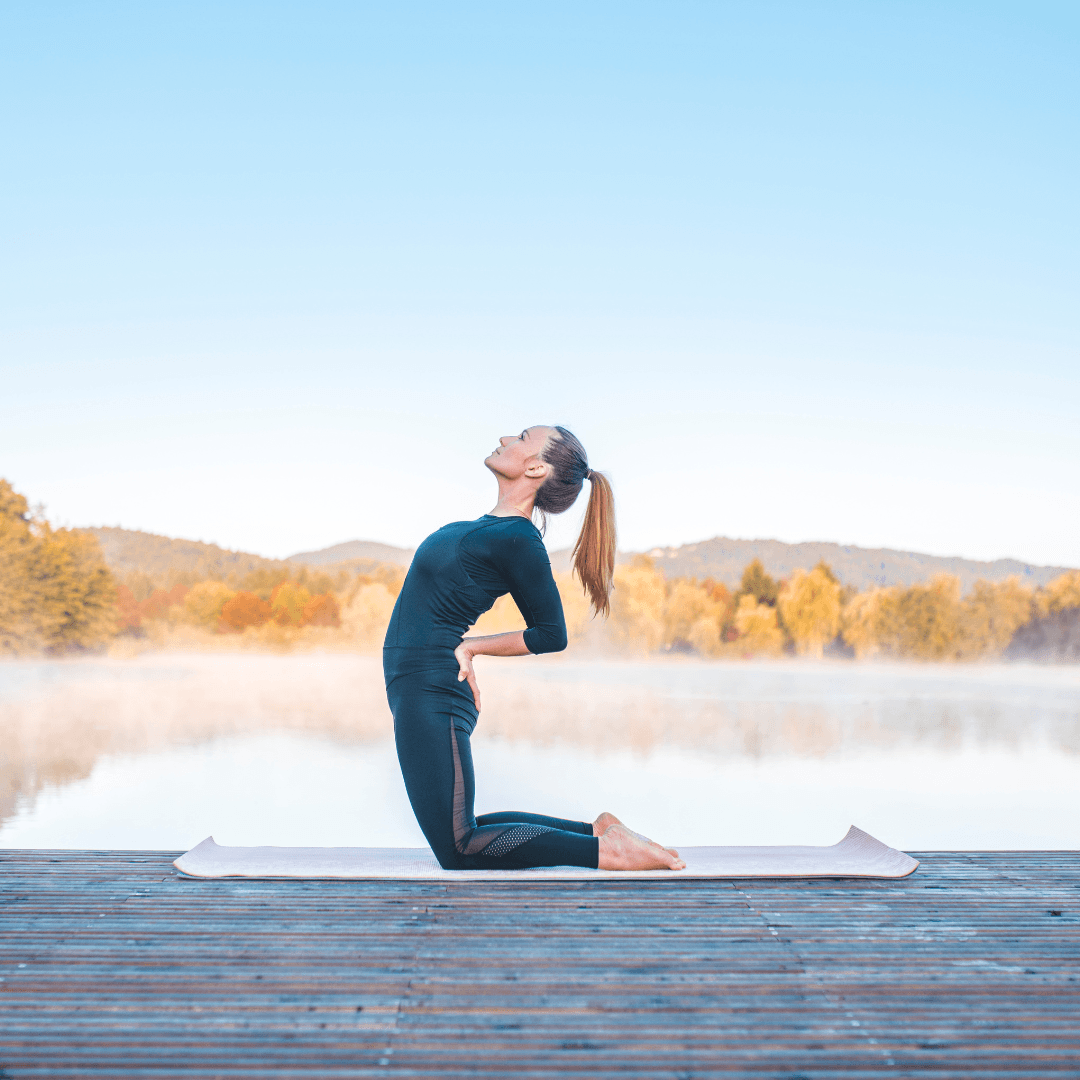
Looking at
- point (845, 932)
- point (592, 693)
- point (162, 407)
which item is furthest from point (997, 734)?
point (162, 407)

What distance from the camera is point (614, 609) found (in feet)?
63.3

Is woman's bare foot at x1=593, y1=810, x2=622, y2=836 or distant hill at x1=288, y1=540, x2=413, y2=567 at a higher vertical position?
distant hill at x1=288, y1=540, x2=413, y2=567

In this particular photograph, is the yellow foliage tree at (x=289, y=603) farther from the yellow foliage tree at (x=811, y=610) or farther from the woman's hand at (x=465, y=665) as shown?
the woman's hand at (x=465, y=665)

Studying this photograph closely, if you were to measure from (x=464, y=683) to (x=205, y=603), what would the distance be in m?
18.7

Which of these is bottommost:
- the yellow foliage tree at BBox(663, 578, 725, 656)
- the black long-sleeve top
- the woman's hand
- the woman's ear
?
the yellow foliage tree at BBox(663, 578, 725, 656)

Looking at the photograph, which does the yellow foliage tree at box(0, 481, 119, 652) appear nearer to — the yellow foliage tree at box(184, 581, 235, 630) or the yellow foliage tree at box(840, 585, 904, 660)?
the yellow foliage tree at box(184, 581, 235, 630)

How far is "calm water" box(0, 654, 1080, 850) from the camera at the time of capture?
490 centimetres

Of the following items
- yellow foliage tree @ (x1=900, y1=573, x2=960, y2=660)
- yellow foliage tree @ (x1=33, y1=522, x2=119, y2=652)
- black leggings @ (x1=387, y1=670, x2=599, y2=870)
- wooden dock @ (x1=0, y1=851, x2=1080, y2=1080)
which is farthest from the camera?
yellow foliage tree @ (x1=900, y1=573, x2=960, y2=660)

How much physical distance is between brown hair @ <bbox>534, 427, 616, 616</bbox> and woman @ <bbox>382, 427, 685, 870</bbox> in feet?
0.44

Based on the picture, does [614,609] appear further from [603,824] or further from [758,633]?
[603,824]

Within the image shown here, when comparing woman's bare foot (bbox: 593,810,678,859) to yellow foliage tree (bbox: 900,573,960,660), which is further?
yellow foliage tree (bbox: 900,573,960,660)

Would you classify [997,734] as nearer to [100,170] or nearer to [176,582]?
[176,582]

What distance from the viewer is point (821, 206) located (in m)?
17.4

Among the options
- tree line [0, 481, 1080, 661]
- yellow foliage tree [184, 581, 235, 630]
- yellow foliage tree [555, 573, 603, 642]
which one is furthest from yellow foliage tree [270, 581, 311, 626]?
yellow foliage tree [555, 573, 603, 642]
